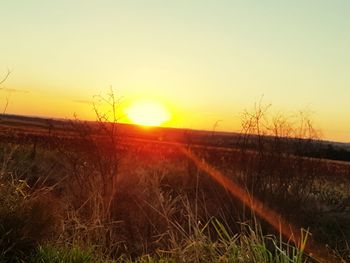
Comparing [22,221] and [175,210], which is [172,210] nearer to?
[175,210]

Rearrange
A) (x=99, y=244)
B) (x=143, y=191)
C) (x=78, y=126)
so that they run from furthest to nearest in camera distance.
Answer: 1. (x=143, y=191)
2. (x=78, y=126)
3. (x=99, y=244)

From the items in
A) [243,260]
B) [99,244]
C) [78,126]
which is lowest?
[99,244]

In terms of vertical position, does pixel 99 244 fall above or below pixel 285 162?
below

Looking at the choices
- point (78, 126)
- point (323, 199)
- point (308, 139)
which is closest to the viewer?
point (78, 126)

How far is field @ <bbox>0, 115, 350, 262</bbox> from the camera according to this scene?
26.2 feet

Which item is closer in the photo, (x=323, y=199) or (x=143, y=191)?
(x=143, y=191)

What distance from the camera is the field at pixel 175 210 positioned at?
26.2 feet

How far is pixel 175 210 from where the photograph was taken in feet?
44.3

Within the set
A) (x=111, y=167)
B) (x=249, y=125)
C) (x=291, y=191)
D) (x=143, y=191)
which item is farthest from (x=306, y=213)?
(x=111, y=167)

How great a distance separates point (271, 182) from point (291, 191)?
1291 millimetres

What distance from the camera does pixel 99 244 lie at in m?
9.70

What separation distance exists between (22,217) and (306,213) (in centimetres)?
930

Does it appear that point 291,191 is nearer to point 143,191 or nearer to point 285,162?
point 285,162

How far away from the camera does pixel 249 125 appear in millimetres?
14305
